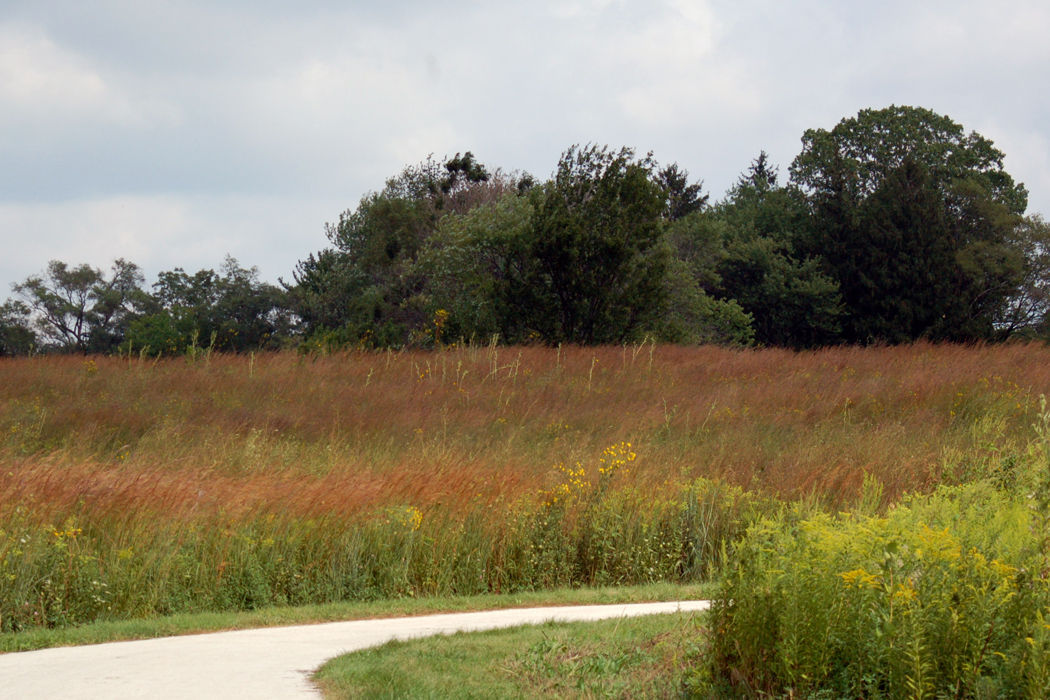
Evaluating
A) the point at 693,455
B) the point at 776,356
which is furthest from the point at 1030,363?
the point at 693,455

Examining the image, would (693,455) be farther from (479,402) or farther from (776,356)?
(776,356)

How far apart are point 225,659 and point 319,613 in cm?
226

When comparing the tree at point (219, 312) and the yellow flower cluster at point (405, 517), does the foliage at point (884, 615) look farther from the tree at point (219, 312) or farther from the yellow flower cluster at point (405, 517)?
the tree at point (219, 312)

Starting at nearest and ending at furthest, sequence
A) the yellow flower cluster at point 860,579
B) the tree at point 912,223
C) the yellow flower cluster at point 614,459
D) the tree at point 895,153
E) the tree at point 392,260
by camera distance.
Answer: the yellow flower cluster at point 860,579 → the yellow flower cluster at point 614,459 → the tree at point 392,260 → the tree at point 912,223 → the tree at point 895,153

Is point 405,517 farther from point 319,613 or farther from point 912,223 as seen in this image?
point 912,223

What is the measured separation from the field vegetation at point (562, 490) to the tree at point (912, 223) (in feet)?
77.3

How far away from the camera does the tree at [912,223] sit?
150 feet

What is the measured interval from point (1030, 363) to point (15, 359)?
2353cm

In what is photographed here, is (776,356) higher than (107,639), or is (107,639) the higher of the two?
(776,356)

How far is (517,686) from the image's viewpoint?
6.29m

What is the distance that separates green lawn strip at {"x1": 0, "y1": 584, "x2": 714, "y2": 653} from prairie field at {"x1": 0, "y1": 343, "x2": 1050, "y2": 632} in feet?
2.07

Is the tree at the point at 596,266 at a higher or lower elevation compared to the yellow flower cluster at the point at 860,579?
higher

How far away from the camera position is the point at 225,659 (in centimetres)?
704

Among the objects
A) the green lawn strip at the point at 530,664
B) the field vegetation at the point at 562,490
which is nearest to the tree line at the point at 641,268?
the field vegetation at the point at 562,490
